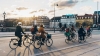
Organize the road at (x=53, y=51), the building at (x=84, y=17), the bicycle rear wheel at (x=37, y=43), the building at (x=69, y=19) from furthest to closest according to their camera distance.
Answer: the building at (x=69, y=19), the building at (x=84, y=17), the bicycle rear wheel at (x=37, y=43), the road at (x=53, y=51)

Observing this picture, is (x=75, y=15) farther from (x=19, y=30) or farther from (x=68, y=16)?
(x=19, y=30)

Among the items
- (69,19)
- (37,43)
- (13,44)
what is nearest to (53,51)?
(37,43)

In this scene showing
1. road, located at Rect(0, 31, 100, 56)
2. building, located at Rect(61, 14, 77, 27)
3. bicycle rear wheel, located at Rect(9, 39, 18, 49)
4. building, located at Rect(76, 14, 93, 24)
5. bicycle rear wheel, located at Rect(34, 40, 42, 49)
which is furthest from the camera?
building, located at Rect(61, 14, 77, 27)

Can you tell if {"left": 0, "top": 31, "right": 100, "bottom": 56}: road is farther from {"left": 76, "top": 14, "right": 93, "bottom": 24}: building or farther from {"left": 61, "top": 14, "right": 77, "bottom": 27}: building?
{"left": 61, "top": 14, "right": 77, "bottom": 27}: building

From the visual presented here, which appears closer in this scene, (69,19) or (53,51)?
(53,51)

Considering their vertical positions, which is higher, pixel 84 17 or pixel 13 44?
pixel 84 17

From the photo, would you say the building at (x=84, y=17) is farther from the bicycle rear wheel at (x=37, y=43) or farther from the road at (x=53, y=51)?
the bicycle rear wheel at (x=37, y=43)

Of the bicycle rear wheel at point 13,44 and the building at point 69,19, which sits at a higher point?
the building at point 69,19

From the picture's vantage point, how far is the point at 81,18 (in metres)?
158

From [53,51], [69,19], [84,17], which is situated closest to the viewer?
[53,51]

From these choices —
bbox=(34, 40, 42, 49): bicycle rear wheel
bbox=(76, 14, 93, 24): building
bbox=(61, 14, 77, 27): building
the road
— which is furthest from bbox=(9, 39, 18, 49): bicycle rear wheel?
bbox=(61, 14, 77, 27): building

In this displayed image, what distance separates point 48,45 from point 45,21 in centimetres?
16624

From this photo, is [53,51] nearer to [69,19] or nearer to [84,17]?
[84,17]

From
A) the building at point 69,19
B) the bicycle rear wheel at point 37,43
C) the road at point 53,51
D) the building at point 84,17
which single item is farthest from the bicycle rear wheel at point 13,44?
the building at point 69,19
